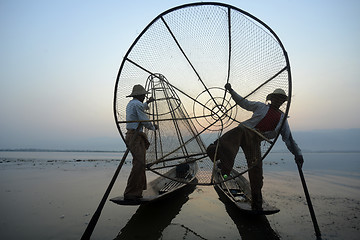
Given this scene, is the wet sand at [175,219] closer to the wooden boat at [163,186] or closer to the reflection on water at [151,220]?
the reflection on water at [151,220]

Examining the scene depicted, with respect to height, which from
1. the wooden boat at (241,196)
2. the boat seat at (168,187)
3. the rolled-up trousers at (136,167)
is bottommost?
the boat seat at (168,187)

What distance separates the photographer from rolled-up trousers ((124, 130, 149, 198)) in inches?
140

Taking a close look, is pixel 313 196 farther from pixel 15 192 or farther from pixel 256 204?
pixel 15 192

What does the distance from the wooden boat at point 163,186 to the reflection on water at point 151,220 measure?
0.90 feet

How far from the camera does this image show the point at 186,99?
170 inches

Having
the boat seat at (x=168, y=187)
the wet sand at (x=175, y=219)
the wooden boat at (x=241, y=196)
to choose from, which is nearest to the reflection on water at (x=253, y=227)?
the wet sand at (x=175, y=219)

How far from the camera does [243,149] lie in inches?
141

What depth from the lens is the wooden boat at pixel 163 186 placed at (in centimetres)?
342

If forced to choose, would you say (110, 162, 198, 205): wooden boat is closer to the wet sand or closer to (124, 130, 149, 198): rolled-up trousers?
(124, 130, 149, 198): rolled-up trousers

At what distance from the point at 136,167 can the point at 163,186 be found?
2271 mm

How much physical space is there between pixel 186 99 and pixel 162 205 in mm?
2247

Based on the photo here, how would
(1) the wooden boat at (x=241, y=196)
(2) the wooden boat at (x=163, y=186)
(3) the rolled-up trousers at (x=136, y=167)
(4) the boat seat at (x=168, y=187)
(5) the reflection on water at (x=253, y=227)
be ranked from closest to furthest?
(5) the reflection on water at (x=253, y=227)
(1) the wooden boat at (x=241, y=196)
(2) the wooden boat at (x=163, y=186)
(3) the rolled-up trousers at (x=136, y=167)
(4) the boat seat at (x=168, y=187)

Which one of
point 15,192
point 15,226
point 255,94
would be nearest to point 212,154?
point 255,94

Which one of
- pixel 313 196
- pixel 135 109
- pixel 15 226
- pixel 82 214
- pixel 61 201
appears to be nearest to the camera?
pixel 15 226
